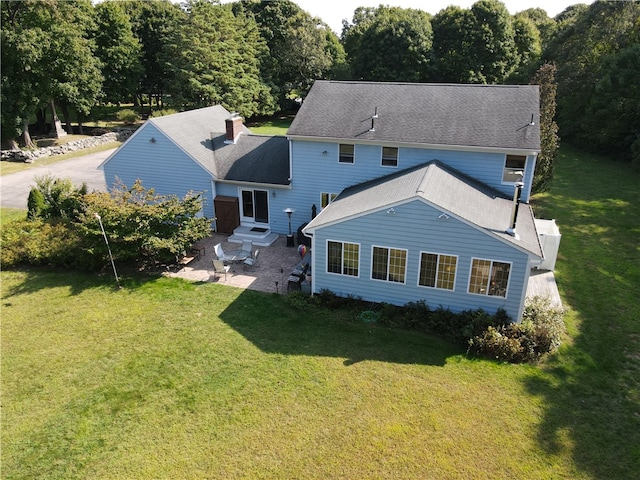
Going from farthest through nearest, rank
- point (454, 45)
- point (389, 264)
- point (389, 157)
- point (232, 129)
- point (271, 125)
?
point (271, 125)
point (454, 45)
point (232, 129)
point (389, 157)
point (389, 264)

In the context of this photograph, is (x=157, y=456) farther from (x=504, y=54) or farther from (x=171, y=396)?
(x=504, y=54)

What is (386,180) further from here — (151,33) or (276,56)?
(151,33)

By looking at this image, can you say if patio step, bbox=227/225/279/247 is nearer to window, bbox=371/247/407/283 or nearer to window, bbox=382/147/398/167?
window, bbox=382/147/398/167

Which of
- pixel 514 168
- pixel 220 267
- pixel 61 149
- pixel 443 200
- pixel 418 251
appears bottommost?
pixel 220 267

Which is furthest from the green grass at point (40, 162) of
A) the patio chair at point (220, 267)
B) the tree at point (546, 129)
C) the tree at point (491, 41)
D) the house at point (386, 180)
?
the tree at point (491, 41)

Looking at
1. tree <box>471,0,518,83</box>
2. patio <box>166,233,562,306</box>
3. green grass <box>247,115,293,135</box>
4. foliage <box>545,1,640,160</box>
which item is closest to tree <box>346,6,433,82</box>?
tree <box>471,0,518,83</box>

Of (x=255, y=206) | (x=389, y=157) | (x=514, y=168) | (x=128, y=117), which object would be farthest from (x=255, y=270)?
(x=128, y=117)

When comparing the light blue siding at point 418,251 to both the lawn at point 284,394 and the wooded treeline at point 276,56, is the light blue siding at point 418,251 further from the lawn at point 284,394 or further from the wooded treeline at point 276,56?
the wooded treeline at point 276,56
